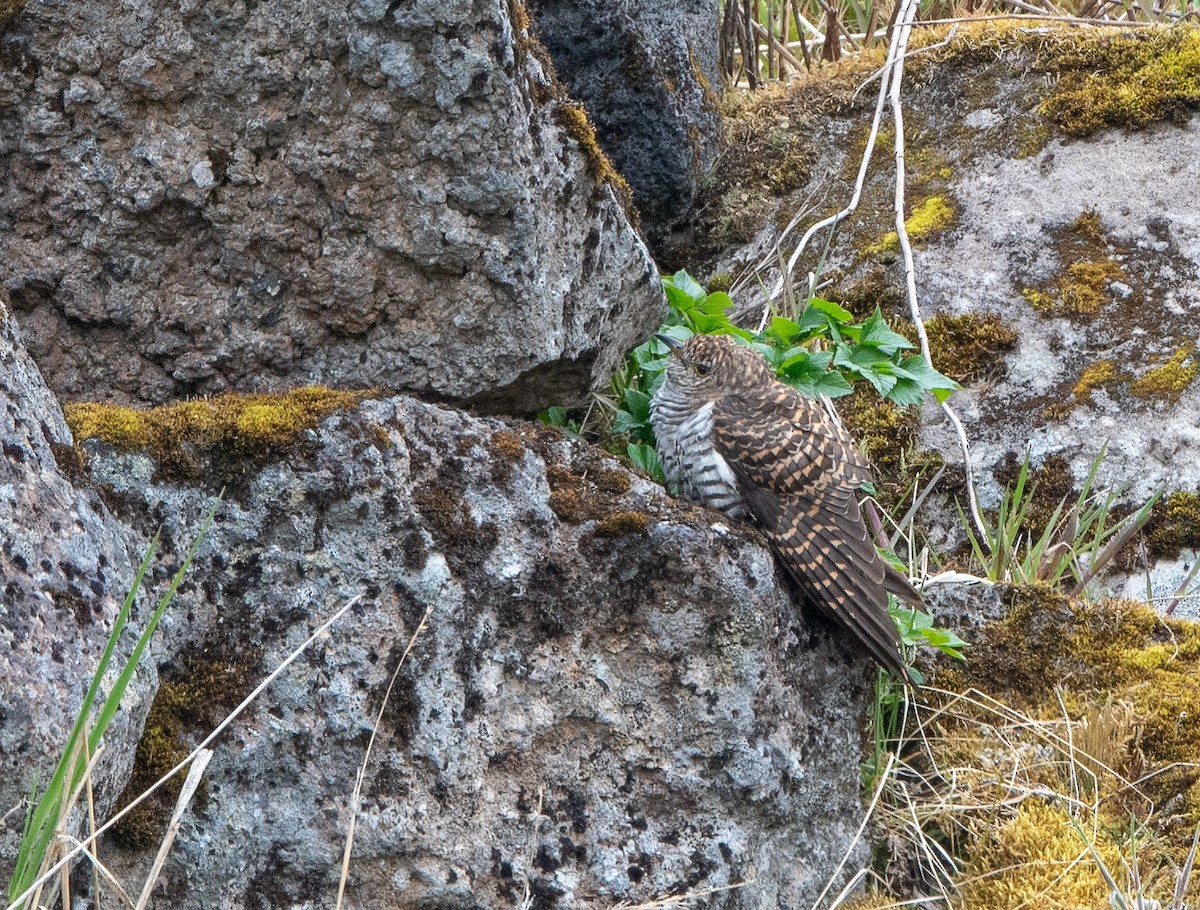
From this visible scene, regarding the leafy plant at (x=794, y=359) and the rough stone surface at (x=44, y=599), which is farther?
the leafy plant at (x=794, y=359)

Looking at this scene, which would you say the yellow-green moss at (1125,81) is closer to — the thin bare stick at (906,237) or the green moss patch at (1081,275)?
the green moss patch at (1081,275)

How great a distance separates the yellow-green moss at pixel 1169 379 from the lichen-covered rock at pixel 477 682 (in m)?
2.44

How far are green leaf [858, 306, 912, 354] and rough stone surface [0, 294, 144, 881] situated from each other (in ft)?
7.87

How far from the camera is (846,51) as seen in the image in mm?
7312

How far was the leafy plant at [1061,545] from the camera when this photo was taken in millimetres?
4387

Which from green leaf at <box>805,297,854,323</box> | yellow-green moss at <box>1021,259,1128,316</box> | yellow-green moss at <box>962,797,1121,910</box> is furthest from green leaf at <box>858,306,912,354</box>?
yellow-green moss at <box>1021,259,1128,316</box>

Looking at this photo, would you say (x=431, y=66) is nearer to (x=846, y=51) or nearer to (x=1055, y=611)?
(x=1055, y=611)

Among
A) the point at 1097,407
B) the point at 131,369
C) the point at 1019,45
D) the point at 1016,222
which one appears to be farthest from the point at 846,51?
the point at 131,369

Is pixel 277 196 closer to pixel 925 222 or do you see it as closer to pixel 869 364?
pixel 869 364

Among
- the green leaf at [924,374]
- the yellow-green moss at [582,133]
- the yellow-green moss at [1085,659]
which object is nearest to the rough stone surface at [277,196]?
the yellow-green moss at [582,133]

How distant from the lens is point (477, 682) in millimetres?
3082

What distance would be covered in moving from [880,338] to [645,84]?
180 cm

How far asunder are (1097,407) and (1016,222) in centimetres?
100

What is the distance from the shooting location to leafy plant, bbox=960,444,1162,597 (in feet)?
14.4
